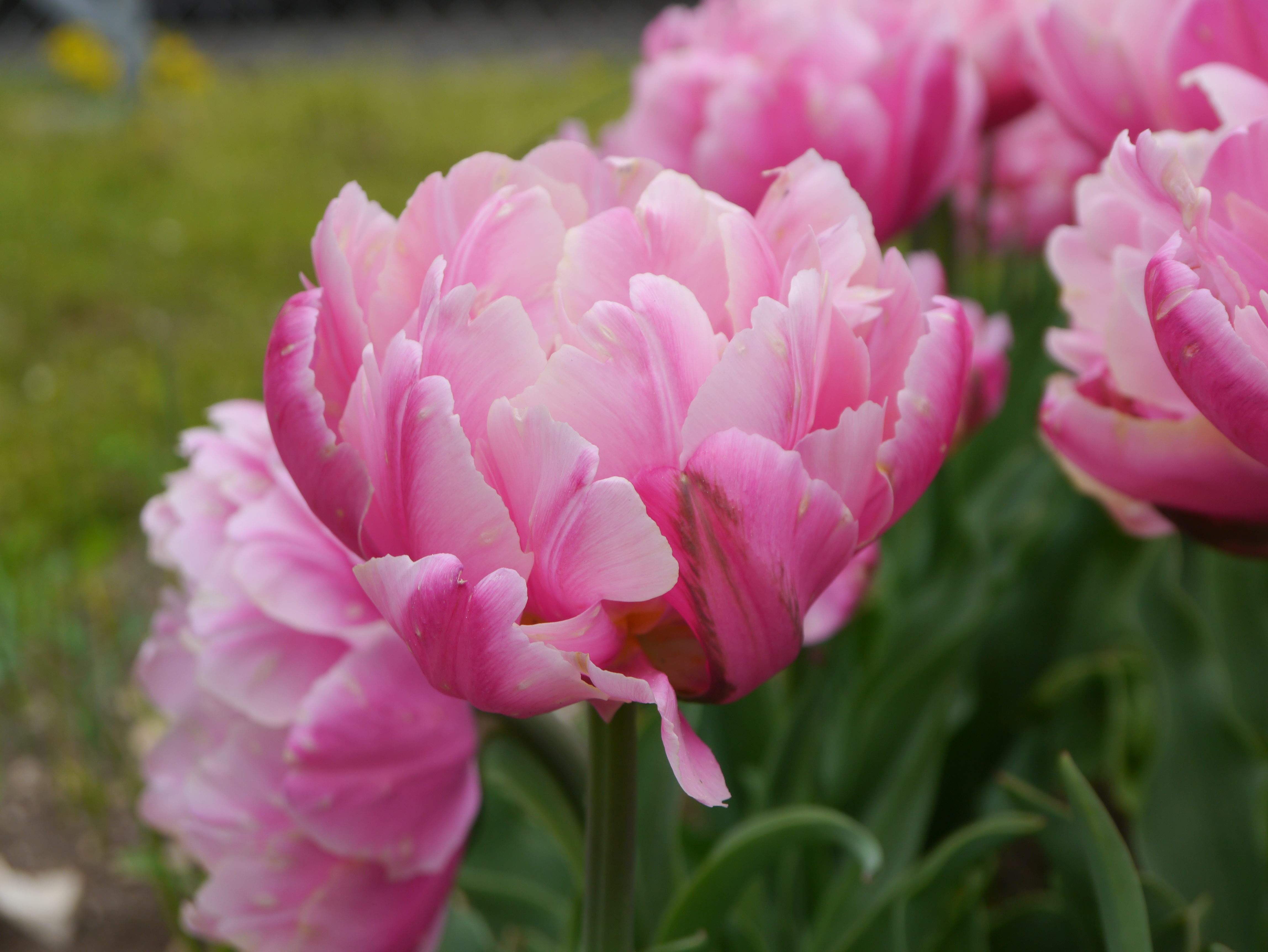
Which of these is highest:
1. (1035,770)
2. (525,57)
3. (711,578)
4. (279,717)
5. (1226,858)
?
(711,578)

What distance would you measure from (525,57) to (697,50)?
6.08 metres

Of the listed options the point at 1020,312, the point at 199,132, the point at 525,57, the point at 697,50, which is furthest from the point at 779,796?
the point at 525,57

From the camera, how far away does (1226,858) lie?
66cm

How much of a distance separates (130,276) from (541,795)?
2.57 m

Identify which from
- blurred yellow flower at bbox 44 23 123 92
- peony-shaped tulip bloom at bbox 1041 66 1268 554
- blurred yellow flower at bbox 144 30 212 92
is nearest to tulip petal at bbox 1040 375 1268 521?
peony-shaped tulip bloom at bbox 1041 66 1268 554

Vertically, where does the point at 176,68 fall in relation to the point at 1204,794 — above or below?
below

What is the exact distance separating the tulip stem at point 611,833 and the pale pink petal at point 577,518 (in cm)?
6

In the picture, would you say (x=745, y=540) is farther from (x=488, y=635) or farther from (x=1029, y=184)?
(x=1029, y=184)

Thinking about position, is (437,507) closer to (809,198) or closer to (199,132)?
(809,198)

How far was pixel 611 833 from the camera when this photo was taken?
1.24 ft

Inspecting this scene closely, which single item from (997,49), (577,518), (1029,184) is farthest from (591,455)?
(1029,184)

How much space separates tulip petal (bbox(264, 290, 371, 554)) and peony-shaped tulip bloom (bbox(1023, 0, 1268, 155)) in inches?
14.3

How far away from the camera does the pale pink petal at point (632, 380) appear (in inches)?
12.9

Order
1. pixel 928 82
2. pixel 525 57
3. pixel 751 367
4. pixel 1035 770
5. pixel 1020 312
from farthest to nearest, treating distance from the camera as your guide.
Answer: pixel 525 57 < pixel 1020 312 < pixel 1035 770 < pixel 928 82 < pixel 751 367
